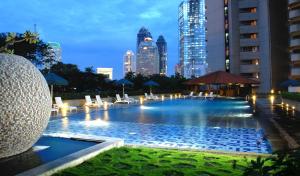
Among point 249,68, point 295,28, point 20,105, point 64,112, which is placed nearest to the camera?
point 20,105

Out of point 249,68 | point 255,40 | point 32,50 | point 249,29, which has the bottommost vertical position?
point 249,68

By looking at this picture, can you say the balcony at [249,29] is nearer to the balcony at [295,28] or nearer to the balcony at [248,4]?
the balcony at [248,4]

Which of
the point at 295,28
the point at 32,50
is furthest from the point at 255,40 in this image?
the point at 32,50

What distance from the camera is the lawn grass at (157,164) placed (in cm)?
596

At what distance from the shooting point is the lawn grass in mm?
5965

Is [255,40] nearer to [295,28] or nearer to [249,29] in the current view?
[249,29]

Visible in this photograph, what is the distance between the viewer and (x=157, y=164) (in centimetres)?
652

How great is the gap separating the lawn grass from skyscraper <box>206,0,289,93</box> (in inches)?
2258

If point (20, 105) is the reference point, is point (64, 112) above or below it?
below

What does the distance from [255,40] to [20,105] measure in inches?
2505

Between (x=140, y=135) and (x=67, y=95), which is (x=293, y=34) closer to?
(x=67, y=95)

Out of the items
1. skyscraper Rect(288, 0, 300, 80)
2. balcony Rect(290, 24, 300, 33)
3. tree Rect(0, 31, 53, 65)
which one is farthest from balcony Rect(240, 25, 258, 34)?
tree Rect(0, 31, 53, 65)

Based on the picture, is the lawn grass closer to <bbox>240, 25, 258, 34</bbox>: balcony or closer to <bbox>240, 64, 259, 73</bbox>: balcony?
<bbox>240, 64, 259, 73</bbox>: balcony

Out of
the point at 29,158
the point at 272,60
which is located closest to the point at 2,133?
the point at 29,158
